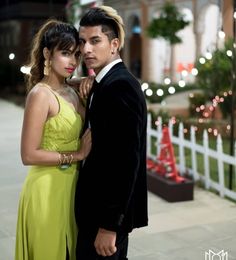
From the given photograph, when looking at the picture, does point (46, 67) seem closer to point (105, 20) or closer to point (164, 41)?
point (105, 20)

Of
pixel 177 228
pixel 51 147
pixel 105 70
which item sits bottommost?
pixel 177 228

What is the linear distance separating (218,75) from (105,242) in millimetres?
8447

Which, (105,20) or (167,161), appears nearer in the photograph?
(105,20)

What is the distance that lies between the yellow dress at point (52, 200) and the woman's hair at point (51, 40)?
0.70ft

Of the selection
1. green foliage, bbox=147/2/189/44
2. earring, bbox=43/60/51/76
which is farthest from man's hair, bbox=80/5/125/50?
green foliage, bbox=147/2/189/44

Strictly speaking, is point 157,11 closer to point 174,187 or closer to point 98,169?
point 174,187

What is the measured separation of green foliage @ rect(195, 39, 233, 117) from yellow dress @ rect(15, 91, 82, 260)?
7647 mm

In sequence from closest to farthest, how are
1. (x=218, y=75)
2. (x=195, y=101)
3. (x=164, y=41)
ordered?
(x=218, y=75) → (x=195, y=101) → (x=164, y=41)

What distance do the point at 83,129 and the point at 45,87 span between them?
0.29 metres

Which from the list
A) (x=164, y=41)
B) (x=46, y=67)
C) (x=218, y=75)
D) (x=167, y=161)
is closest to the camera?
(x=46, y=67)

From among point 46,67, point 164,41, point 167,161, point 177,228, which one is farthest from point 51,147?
point 164,41

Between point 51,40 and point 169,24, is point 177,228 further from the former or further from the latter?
point 169,24

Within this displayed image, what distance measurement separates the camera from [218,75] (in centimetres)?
1021

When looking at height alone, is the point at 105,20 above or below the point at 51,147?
above
